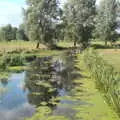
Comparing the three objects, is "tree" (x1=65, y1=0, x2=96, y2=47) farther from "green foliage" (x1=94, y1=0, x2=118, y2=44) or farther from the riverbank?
the riverbank

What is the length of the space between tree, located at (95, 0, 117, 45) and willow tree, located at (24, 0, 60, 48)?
47.4ft

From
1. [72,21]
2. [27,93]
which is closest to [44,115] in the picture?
[27,93]

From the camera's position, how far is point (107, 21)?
80.8 metres

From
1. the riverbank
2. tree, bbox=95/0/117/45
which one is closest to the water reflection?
the riverbank

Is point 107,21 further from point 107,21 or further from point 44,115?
point 44,115

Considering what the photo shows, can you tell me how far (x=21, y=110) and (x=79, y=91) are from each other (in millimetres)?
6135

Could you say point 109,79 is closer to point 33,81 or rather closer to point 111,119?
point 111,119

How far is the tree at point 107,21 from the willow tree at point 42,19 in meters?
14.4

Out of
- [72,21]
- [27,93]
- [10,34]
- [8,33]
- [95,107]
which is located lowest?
[27,93]

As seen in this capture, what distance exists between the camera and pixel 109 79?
1758cm

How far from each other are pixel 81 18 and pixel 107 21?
6847 mm

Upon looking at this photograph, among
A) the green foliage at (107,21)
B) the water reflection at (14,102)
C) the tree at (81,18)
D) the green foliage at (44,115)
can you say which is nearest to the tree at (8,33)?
the tree at (81,18)

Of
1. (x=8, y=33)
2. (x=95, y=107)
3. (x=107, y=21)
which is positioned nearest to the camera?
(x=95, y=107)

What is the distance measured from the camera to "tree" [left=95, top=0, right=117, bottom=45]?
8062 cm
